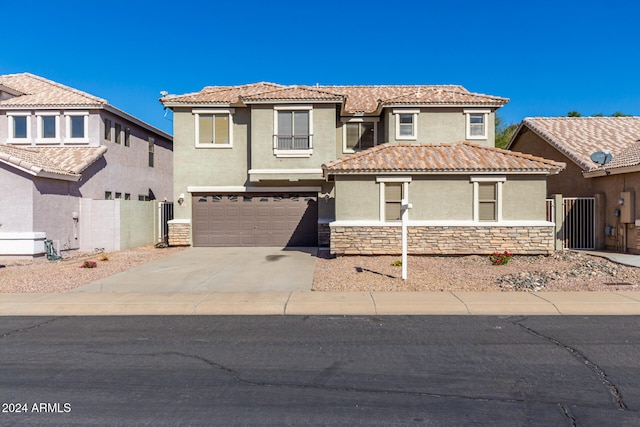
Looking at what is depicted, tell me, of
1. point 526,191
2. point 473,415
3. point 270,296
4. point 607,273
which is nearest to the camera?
point 473,415

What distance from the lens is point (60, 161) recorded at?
64.2ft

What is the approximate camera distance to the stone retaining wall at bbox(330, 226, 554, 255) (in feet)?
53.4

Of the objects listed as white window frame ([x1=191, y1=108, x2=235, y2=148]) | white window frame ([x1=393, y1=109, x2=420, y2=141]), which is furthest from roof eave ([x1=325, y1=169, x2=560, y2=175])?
white window frame ([x1=191, y1=108, x2=235, y2=148])

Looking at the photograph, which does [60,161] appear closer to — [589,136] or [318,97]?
[318,97]

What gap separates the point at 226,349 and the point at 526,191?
12954 mm

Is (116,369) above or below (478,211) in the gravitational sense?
below

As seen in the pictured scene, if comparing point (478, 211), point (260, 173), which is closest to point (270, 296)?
point (478, 211)

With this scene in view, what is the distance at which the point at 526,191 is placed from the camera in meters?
16.6

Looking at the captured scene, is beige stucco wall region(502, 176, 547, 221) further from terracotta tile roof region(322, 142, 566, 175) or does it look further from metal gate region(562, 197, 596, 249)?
metal gate region(562, 197, 596, 249)

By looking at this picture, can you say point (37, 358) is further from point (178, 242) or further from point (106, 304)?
point (178, 242)

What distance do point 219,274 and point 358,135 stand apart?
36.7 feet

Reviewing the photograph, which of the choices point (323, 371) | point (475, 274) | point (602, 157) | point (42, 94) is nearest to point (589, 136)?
point (602, 157)

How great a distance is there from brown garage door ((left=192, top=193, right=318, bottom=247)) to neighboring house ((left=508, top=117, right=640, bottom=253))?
9.91 m

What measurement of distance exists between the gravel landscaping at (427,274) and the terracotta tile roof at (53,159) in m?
3.14
